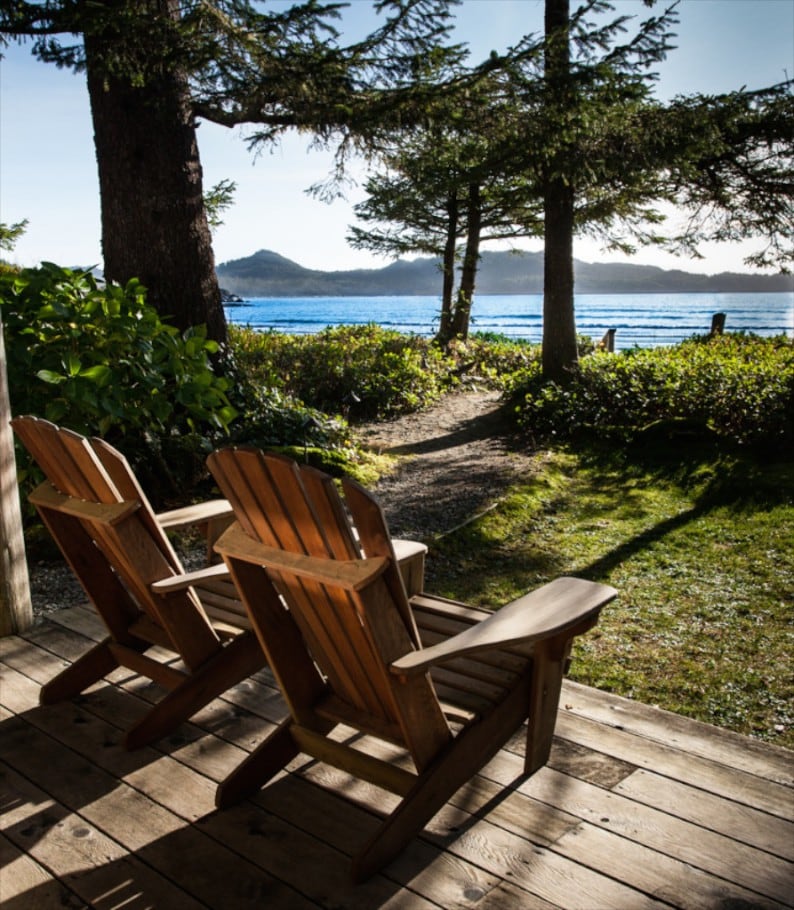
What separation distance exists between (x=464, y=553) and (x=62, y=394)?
271 centimetres

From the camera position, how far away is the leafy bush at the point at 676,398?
288 inches

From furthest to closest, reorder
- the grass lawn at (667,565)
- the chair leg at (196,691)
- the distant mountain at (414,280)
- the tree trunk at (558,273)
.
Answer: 1. the distant mountain at (414,280)
2. the tree trunk at (558,273)
3. the grass lawn at (667,565)
4. the chair leg at (196,691)

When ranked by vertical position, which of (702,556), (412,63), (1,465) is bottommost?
(702,556)

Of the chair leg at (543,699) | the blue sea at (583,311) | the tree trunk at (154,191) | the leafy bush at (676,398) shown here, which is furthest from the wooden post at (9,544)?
the blue sea at (583,311)

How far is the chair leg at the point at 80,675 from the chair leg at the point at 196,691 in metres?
0.40

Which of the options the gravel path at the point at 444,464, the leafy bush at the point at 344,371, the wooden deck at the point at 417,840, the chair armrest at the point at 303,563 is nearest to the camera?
the chair armrest at the point at 303,563

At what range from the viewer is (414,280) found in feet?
330

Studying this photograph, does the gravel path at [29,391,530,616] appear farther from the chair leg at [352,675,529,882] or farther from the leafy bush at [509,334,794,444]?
the chair leg at [352,675,529,882]

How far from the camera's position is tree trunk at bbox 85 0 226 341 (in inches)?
237

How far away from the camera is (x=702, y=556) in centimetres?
520

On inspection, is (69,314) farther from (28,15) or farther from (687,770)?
(687,770)

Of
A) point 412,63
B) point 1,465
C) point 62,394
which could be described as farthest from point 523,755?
point 412,63

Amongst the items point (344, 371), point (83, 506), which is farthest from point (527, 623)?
point (344, 371)

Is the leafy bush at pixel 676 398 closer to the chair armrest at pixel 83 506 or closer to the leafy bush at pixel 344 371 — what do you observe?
the leafy bush at pixel 344 371
